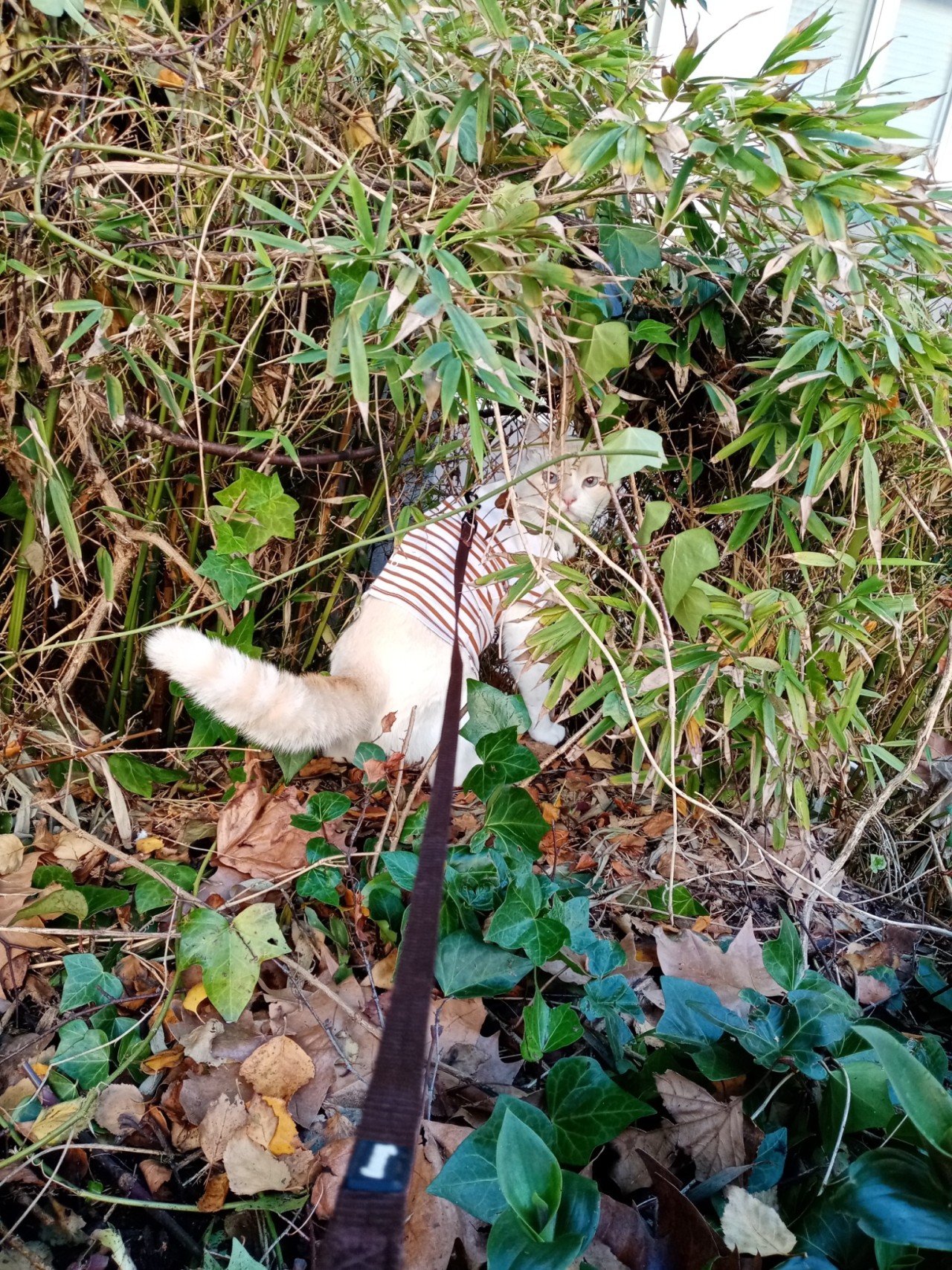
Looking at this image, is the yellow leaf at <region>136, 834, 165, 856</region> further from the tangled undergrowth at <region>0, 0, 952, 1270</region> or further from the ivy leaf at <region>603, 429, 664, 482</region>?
the ivy leaf at <region>603, 429, 664, 482</region>

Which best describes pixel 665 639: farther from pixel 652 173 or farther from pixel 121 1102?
pixel 121 1102

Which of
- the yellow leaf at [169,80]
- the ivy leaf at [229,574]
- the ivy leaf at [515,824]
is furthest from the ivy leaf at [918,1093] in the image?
the yellow leaf at [169,80]

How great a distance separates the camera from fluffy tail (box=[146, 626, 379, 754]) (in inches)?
43.7

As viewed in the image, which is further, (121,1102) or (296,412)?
(296,412)

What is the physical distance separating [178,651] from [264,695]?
0.15 meters

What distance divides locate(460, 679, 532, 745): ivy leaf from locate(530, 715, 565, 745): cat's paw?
0.55m

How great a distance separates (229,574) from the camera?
47.0 inches

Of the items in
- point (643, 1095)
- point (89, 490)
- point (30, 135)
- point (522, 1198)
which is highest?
point (30, 135)

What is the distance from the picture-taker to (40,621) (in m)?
1.30

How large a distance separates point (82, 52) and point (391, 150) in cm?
41

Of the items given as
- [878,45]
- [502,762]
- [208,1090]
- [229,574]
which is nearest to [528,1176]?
[208,1090]

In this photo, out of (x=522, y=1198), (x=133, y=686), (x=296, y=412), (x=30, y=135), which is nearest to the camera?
(x=522, y=1198)

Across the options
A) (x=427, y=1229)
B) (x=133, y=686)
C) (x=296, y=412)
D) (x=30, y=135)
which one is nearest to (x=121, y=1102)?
(x=427, y=1229)

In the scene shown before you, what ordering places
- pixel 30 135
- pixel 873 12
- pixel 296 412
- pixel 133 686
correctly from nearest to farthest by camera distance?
pixel 30 135, pixel 296 412, pixel 133 686, pixel 873 12
